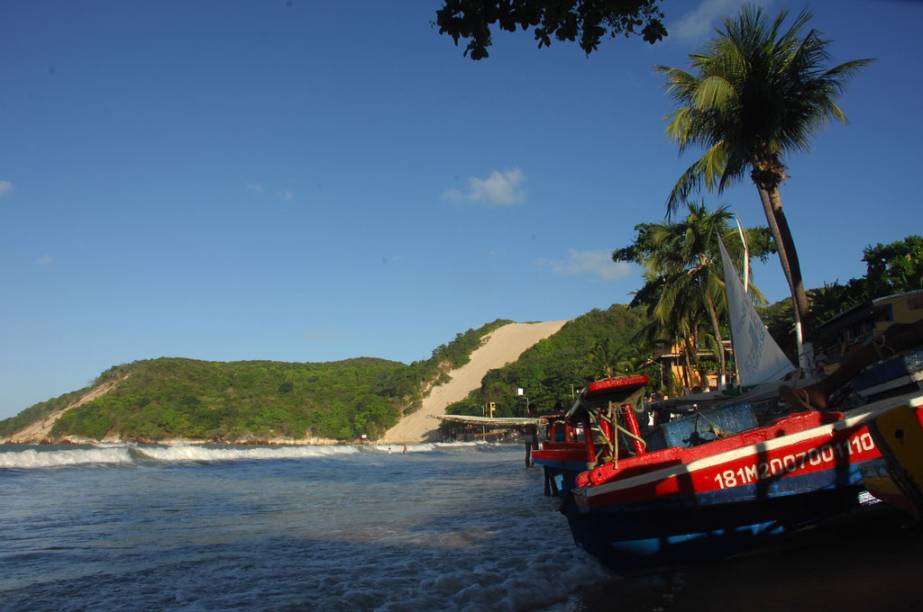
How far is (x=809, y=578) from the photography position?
6016 millimetres

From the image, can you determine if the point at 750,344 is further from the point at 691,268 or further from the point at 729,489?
the point at 691,268

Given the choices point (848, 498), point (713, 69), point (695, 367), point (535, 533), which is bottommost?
point (535, 533)

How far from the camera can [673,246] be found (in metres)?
35.0

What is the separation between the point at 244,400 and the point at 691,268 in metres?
118

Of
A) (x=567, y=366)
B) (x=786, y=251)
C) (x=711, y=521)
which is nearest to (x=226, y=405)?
(x=567, y=366)

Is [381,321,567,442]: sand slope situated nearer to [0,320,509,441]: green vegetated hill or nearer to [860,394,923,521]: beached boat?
[0,320,509,441]: green vegetated hill

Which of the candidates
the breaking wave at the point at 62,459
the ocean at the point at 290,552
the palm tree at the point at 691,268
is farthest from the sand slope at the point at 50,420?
the ocean at the point at 290,552

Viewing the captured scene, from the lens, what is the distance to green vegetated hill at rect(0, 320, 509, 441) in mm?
122375

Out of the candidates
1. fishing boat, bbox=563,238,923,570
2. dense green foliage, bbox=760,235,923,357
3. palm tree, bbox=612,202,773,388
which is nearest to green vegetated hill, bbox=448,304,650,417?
palm tree, bbox=612,202,773,388

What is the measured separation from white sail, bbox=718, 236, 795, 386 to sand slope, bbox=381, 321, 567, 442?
301ft

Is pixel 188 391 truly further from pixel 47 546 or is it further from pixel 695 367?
pixel 47 546

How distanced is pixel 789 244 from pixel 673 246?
1895 centimetres

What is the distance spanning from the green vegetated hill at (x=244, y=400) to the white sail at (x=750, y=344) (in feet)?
376

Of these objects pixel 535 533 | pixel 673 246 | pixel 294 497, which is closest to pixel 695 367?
pixel 673 246
